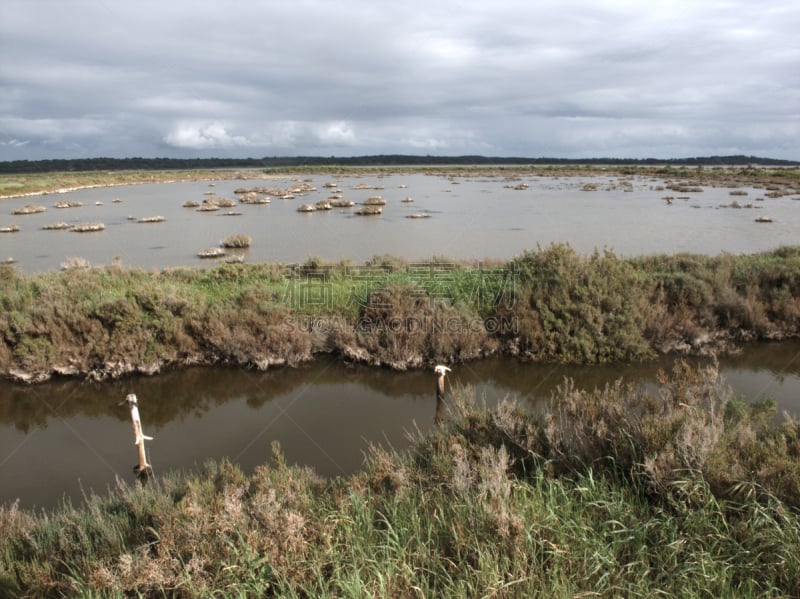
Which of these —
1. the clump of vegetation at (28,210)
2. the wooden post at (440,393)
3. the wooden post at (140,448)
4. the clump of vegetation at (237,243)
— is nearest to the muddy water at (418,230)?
the clump of vegetation at (237,243)

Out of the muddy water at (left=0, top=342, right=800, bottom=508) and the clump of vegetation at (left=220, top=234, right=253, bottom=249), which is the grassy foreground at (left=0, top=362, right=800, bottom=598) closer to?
the muddy water at (left=0, top=342, right=800, bottom=508)

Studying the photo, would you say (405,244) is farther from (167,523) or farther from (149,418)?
(167,523)

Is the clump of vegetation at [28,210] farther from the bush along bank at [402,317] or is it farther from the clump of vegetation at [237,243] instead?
the bush along bank at [402,317]

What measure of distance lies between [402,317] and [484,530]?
286 inches

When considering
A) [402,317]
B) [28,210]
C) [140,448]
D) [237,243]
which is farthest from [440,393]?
[28,210]

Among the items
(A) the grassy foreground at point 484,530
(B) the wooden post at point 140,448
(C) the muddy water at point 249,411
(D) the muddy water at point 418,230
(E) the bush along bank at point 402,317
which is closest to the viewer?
(A) the grassy foreground at point 484,530

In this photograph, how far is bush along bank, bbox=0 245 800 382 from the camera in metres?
10.2

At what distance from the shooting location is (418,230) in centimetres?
2667

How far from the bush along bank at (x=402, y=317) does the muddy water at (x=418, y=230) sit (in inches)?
158

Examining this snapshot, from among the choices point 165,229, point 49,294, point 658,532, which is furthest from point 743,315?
point 165,229

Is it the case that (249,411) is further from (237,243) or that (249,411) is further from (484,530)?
(237,243)

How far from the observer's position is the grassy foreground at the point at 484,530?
10.9ft

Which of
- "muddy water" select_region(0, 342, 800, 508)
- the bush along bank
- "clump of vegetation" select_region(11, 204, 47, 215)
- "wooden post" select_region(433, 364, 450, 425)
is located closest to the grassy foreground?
"muddy water" select_region(0, 342, 800, 508)

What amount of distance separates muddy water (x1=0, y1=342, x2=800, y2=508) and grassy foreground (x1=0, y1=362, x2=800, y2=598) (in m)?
2.17
